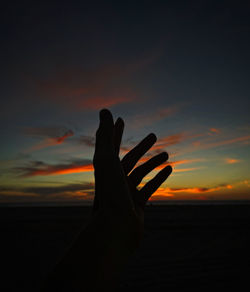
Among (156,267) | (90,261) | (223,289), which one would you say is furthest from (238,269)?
(90,261)

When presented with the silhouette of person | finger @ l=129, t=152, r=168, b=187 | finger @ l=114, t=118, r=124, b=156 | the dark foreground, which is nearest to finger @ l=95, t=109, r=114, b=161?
the silhouette of person

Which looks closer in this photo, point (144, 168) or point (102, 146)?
point (102, 146)

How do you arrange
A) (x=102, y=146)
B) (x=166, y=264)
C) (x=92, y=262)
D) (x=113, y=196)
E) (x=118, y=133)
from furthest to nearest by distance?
(x=166, y=264) < (x=118, y=133) < (x=102, y=146) < (x=113, y=196) < (x=92, y=262)

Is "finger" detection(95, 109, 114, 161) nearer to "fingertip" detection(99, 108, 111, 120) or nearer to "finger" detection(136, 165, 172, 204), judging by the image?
"fingertip" detection(99, 108, 111, 120)

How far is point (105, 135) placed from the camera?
4.16 ft

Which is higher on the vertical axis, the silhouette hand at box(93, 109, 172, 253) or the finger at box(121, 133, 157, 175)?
the finger at box(121, 133, 157, 175)

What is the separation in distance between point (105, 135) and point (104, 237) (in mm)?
554

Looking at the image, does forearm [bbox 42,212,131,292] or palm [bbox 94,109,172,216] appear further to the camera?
palm [bbox 94,109,172,216]

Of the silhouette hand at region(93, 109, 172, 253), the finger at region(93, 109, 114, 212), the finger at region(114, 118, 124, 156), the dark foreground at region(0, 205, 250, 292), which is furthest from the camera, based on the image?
the dark foreground at region(0, 205, 250, 292)

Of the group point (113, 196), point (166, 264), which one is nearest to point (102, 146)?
point (113, 196)

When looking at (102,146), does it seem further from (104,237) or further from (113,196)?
(104,237)

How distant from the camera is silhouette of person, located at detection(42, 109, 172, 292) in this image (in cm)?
96

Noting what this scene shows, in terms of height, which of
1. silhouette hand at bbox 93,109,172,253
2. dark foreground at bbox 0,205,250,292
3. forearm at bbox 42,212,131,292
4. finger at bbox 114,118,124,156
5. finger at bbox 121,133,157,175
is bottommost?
dark foreground at bbox 0,205,250,292

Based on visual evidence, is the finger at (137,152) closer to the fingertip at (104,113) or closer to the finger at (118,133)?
the finger at (118,133)
